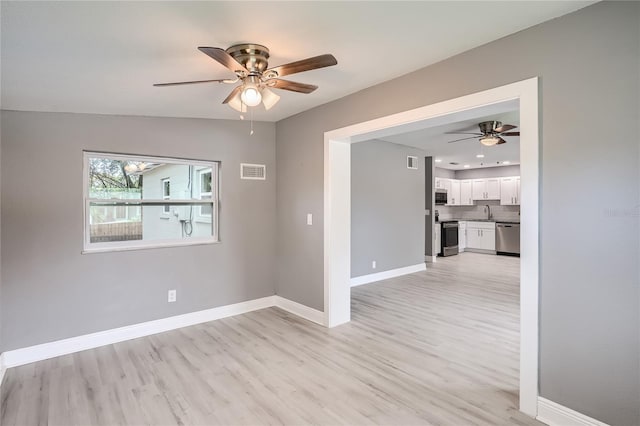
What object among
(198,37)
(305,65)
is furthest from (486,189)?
(198,37)

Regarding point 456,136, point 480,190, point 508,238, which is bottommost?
point 508,238

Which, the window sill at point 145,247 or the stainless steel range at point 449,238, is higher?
the window sill at point 145,247

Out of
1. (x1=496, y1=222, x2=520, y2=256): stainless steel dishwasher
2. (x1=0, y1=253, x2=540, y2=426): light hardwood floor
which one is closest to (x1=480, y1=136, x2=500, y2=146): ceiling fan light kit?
(x1=0, y1=253, x2=540, y2=426): light hardwood floor

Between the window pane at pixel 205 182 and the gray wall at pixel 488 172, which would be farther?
the gray wall at pixel 488 172

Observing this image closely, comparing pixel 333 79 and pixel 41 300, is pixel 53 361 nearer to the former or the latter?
pixel 41 300

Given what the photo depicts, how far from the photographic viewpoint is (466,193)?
33.3 ft

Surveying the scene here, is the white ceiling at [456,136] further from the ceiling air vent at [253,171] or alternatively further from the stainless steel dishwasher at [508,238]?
the stainless steel dishwasher at [508,238]

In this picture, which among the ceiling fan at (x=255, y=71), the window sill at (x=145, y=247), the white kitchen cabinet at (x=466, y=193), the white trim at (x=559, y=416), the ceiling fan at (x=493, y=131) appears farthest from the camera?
the white kitchen cabinet at (x=466, y=193)

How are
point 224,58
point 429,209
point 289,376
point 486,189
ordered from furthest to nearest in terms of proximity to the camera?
1. point 486,189
2. point 429,209
3. point 289,376
4. point 224,58

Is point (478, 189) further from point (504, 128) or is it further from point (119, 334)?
point (119, 334)

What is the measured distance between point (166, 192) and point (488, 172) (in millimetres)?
9443

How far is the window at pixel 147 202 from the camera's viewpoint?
326 cm

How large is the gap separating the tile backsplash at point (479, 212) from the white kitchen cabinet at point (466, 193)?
0.38 m

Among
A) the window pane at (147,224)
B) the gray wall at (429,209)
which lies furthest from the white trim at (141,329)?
the gray wall at (429,209)
